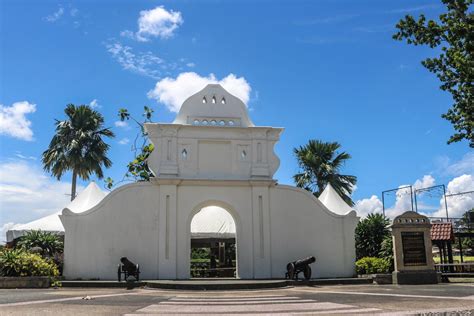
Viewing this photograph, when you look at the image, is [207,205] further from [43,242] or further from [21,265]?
[43,242]

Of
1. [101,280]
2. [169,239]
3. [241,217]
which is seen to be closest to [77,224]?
[101,280]

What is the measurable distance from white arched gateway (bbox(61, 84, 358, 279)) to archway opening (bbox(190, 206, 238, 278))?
3.09 meters

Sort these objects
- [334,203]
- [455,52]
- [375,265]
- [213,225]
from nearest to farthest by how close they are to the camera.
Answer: [455,52], [375,265], [334,203], [213,225]

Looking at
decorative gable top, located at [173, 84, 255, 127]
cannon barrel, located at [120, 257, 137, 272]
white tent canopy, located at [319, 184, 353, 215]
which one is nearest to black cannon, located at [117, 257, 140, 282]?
cannon barrel, located at [120, 257, 137, 272]

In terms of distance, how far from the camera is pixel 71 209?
22812 mm

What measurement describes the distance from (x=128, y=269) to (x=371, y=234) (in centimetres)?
1407

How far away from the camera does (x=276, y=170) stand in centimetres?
2342

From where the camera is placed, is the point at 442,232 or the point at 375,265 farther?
the point at 442,232

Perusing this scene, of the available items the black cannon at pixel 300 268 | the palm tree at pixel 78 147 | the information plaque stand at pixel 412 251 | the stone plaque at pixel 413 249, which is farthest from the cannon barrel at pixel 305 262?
the palm tree at pixel 78 147

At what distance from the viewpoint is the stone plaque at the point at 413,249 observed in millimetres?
20375

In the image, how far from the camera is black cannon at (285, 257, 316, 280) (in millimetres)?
20406

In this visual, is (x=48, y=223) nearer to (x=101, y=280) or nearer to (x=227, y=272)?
(x=101, y=280)

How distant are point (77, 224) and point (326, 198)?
12.6m

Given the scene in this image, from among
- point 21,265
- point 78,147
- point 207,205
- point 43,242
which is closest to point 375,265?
point 207,205
